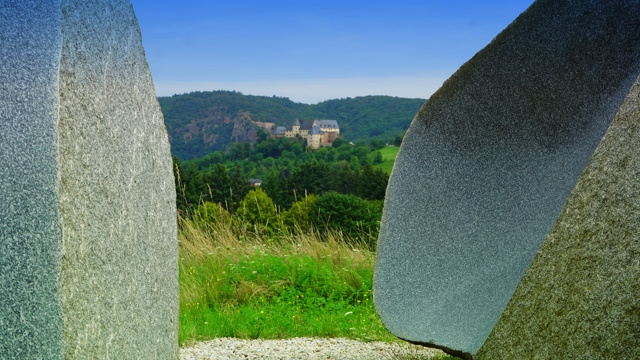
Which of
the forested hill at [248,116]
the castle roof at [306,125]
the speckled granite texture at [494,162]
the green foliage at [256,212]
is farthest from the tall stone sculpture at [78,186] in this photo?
the castle roof at [306,125]

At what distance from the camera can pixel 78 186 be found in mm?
2064

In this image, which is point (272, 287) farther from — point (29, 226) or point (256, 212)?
point (256, 212)

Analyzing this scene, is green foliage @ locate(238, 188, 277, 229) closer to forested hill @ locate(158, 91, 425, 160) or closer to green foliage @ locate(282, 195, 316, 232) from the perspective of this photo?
green foliage @ locate(282, 195, 316, 232)

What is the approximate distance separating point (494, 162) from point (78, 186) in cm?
238

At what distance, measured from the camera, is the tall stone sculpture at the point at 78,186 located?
1.92 meters

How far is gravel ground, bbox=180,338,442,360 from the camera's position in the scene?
3.66 meters

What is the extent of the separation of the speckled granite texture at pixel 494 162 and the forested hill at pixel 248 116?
47983 mm

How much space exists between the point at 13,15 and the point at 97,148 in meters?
0.53

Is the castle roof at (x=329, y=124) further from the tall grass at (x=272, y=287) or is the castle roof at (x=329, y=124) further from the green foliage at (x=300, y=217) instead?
the tall grass at (x=272, y=287)

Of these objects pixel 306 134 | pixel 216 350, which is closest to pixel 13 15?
pixel 216 350

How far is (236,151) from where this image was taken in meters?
50.3

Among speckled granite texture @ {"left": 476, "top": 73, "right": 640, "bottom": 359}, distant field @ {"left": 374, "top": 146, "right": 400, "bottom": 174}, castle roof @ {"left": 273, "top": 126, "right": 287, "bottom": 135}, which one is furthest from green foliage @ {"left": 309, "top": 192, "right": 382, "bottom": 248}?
castle roof @ {"left": 273, "top": 126, "right": 287, "bottom": 135}

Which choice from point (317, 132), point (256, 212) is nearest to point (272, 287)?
point (256, 212)

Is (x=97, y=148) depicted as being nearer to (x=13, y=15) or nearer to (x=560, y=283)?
(x=13, y=15)
